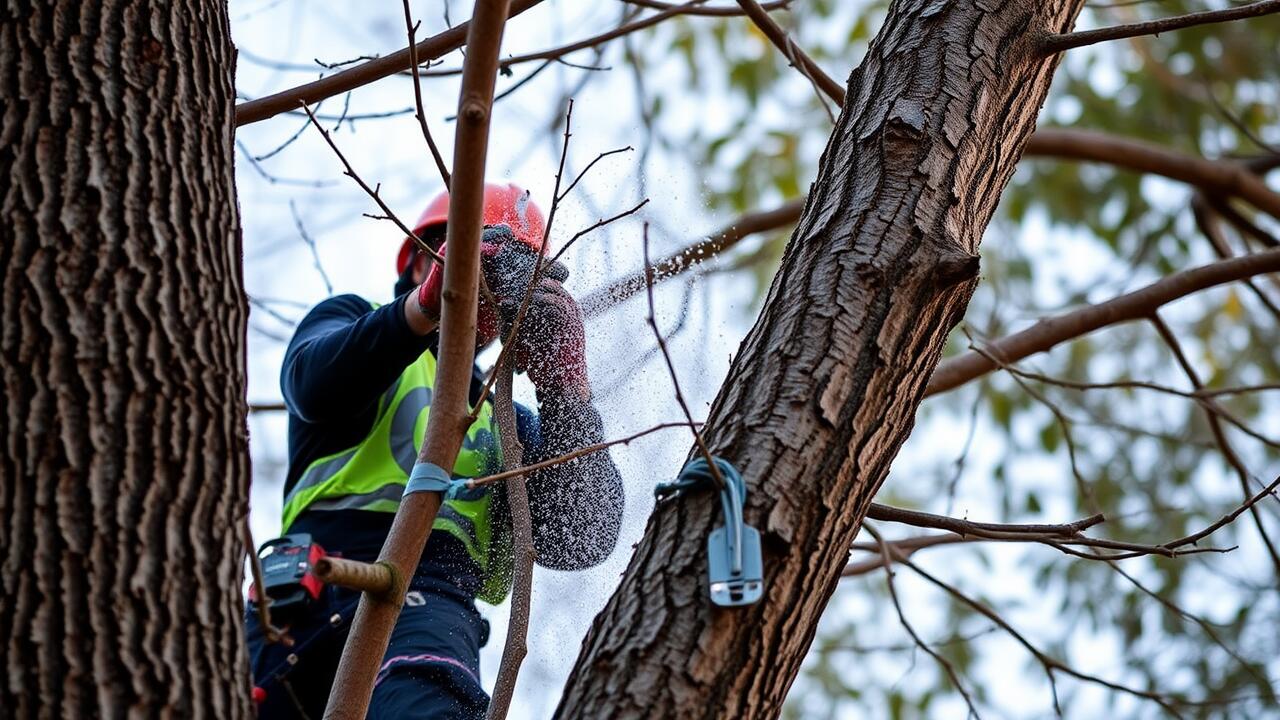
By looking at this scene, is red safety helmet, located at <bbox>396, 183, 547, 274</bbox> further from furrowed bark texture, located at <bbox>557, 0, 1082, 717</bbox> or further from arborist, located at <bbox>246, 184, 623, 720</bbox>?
furrowed bark texture, located at <bbox>557, 0, 1082, 717</bbox>

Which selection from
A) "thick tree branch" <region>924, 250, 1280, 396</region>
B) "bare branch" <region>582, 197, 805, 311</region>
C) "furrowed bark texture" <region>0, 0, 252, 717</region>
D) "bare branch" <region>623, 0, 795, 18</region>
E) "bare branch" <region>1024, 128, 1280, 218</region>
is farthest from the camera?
"bare branch" <region>1024, 128, 1280, 218</region>

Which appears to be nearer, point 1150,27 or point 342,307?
point 1150,27

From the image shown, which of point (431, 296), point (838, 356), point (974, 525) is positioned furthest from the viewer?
point (431, 296)

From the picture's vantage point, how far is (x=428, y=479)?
6.03ft

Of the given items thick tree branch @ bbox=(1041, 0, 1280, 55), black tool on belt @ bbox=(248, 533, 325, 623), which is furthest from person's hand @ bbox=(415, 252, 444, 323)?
thick tree branch @ bbox=(1041, 0, 1280, 55)

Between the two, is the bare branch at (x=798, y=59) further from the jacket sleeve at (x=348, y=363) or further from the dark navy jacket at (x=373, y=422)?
the jacket sleeve at (x=348, y=363)

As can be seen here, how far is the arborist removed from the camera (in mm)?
2463

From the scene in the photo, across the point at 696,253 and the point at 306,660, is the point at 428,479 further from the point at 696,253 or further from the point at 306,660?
the point at 696,253

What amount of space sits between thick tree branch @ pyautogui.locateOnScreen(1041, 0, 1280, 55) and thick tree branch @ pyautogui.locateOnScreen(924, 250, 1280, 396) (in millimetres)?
1187

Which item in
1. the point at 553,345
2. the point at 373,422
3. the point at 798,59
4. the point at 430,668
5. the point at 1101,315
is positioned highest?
the point at 798,59

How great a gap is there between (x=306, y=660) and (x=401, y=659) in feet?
0.79

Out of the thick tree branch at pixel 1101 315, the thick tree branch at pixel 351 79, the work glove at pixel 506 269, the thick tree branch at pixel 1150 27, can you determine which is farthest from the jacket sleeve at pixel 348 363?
the thick tree branch at pixel 1101 315

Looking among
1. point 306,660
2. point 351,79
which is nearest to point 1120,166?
point 351,79

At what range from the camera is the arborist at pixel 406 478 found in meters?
2.46
